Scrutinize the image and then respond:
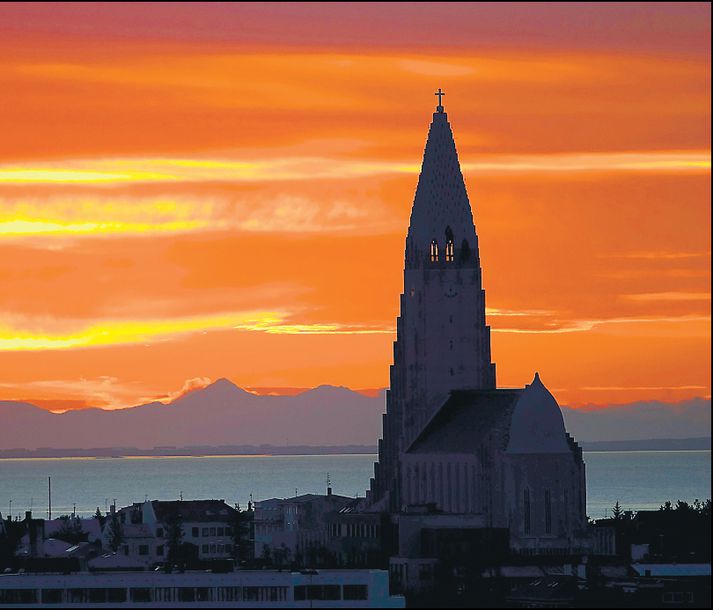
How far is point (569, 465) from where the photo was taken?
636 ft

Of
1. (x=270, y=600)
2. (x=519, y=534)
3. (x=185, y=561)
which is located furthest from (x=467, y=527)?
(x=270, y=600)

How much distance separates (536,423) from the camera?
193 m

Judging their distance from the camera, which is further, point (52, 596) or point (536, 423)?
point (536, 423)

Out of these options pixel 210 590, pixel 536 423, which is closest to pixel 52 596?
pixel 210 590

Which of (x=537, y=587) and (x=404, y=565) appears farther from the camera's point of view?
(x=404, y=565)

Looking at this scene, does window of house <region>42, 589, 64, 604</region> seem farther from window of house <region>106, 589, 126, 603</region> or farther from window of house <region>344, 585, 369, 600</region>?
window of house <region>344, 585, 369, 600</region>

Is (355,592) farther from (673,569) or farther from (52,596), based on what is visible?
(673,569)

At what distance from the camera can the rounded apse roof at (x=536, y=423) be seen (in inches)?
7584

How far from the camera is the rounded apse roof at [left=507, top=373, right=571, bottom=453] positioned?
19262 cm

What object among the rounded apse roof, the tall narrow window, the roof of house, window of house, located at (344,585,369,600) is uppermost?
the rounded apse roof

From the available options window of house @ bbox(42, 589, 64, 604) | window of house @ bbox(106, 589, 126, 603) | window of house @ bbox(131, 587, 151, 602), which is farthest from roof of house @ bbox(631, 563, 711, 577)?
window of house @ bbox(42, 589, 64, 604)

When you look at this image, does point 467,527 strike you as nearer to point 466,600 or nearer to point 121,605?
point 466,600

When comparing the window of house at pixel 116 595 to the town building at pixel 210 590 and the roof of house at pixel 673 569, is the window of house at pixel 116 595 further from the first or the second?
the roof of house at pixel 673 569

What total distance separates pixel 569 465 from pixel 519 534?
5945 mm
